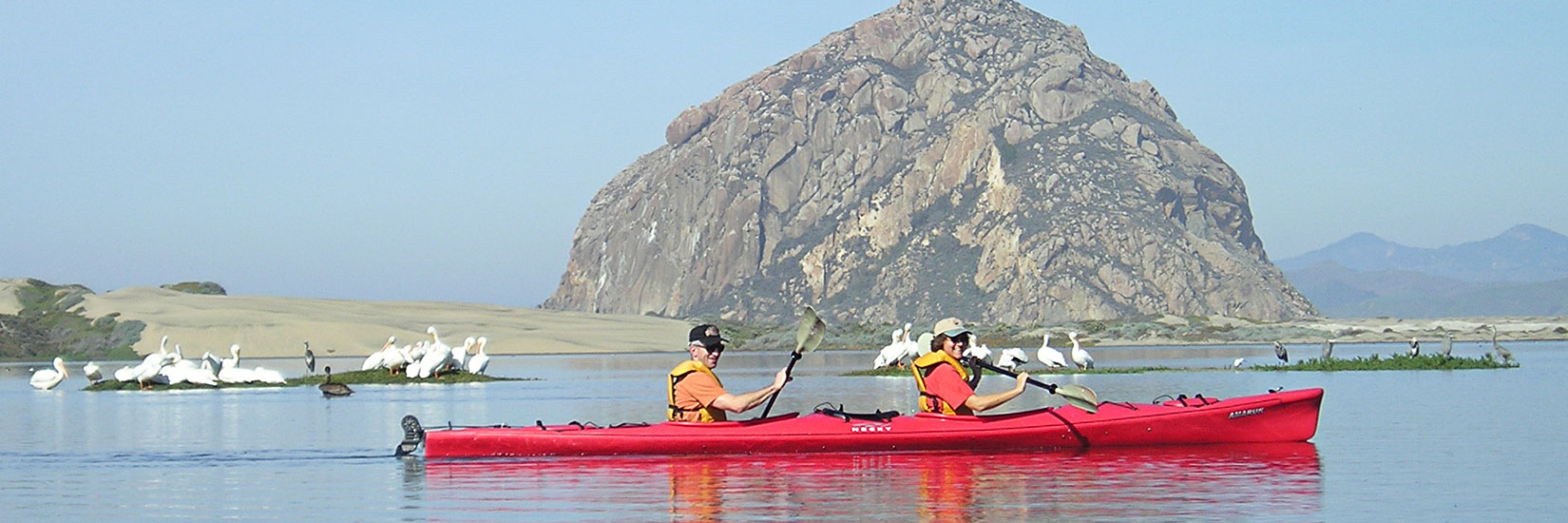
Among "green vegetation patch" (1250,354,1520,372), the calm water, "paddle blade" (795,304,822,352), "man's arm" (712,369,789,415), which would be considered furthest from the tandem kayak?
"green vegetation patch" (1250,354,1520,372)

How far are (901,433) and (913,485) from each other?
2907 millimetres

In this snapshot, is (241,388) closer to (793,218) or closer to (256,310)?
(256,310)

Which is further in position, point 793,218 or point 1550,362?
point 793,218

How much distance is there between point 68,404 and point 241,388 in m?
8.12

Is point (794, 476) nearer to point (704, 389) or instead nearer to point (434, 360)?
point (704, 389)

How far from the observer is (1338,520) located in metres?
17.3

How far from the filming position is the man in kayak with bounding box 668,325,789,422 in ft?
73.2

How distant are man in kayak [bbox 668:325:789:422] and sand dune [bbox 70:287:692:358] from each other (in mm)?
81750

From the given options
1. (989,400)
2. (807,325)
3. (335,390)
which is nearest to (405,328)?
(335,390)

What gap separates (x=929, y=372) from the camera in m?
23.7

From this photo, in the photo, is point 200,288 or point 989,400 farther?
point 200,288

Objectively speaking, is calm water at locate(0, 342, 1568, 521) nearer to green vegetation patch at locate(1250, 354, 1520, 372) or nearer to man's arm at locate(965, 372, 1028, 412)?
man's arm at locate(965, 372, 1028, 412)

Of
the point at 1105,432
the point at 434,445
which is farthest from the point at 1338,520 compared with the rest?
the point at 434,445

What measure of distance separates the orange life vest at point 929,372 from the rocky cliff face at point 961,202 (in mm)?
128923
